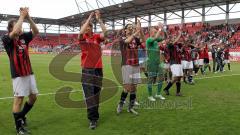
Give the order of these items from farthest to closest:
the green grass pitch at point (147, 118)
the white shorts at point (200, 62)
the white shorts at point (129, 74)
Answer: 1. the white shorts at point (200, 62)
2. the white shorts at point (129, 74)
3. the green grass pitch at point (147, 118)

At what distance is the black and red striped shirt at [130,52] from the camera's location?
8805 mm

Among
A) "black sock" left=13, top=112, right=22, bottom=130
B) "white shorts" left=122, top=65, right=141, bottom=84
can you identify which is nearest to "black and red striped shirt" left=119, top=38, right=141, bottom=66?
"white shorts" left=122, top=65, right=141, bottom=84

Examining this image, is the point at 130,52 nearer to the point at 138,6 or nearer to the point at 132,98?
the point at 132,98

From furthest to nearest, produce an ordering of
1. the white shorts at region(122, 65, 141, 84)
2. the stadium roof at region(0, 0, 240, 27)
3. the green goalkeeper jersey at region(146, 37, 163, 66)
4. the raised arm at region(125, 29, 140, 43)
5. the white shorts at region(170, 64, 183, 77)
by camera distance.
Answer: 1. the stadium roof at region(0, 0, 240, 27)
2. the white shorts at region(170, 64, 183, 77)
3. the green goalkeeper jersey at region(146, 37, 163, 66)
4. the white shorts at region(122, 65, 141, 84)
5. the raised arm at region(125, 29, 140, 43)

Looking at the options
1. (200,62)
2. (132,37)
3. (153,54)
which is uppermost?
(132,37)

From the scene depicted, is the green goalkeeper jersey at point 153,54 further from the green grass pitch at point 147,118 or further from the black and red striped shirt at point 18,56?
the black and red striped shirt at point 18,56

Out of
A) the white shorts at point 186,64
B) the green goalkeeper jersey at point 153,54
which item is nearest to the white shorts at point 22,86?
the green goalkeeper jersey at point 153,54

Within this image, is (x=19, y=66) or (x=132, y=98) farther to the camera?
(x=132, y=98)

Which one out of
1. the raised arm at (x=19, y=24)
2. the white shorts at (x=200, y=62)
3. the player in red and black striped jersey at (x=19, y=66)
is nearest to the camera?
the raised arm at (x=19, y=24)

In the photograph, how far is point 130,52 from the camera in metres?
8.96

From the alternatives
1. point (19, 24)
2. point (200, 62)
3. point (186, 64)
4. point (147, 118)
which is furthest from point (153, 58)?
point (200, 62)

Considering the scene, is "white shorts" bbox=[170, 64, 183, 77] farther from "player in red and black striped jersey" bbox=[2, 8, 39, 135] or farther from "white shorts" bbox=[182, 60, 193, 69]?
"player in red and black striped jersey" bbox=[2, 8, 39, 135]

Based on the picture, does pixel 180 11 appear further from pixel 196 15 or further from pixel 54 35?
pixel 54 35

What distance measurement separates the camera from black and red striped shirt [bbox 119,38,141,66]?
347 inches
